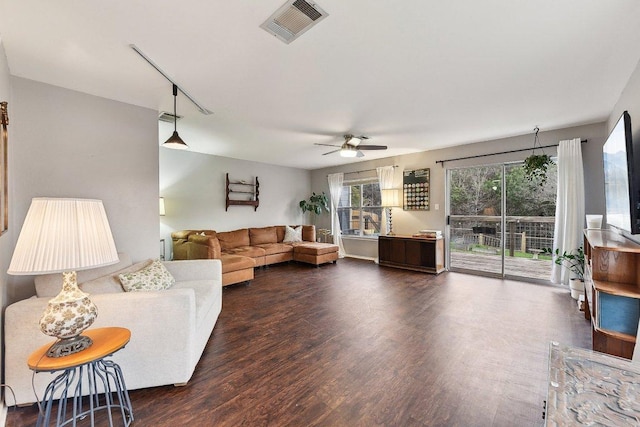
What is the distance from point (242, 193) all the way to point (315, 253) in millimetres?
2378

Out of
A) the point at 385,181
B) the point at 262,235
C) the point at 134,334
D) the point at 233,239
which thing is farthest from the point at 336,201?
the point at 134,334

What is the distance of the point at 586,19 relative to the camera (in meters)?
1.75

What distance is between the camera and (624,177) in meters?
2.07

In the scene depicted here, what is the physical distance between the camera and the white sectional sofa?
1.64 m

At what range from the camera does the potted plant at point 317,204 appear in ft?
24.4

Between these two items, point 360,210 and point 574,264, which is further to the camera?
point 360,210

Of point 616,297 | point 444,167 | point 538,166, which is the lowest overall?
point 616,297

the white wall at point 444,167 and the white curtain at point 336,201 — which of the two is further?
the white curtain at point 336,201

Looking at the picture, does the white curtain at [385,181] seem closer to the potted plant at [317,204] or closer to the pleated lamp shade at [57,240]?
the potted plant at [317,204]

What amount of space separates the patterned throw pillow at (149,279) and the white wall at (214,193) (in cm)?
301

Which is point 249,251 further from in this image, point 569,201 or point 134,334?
point 569,201

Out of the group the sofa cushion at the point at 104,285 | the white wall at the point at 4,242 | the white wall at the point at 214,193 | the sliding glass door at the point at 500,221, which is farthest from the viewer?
the white wall at the point at 214,193

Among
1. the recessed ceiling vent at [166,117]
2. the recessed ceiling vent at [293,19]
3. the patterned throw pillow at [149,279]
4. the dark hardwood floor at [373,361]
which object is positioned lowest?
the dark hardwood floor at [373,361]

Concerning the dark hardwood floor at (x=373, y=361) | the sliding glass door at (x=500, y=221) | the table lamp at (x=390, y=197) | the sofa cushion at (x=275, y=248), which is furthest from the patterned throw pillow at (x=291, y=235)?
the sliding glass door at (x=500, y=221)
